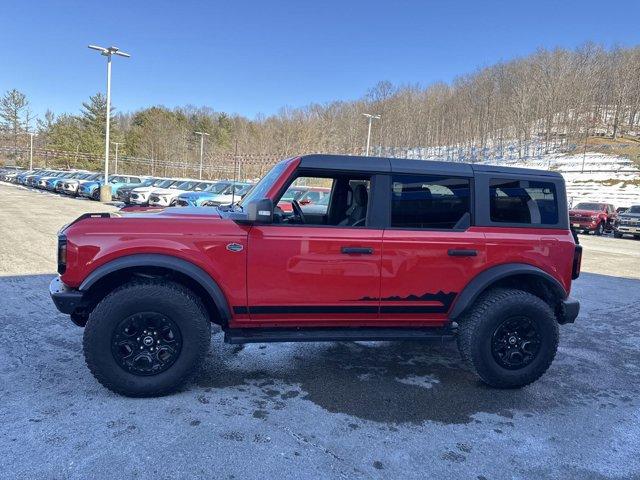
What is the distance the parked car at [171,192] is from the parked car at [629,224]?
69.2 ft

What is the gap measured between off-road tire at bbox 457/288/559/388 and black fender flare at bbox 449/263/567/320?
0.13 metres

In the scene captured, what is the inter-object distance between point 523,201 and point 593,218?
924 inches

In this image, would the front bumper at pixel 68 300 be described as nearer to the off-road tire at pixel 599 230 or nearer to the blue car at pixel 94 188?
the blue car at pixel 94 188

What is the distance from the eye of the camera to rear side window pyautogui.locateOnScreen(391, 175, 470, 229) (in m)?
3.70

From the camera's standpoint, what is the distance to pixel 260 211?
3277 mm

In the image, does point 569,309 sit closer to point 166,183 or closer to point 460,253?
point 460,253

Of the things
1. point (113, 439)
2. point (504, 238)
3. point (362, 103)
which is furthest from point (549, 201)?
point (362, 103)

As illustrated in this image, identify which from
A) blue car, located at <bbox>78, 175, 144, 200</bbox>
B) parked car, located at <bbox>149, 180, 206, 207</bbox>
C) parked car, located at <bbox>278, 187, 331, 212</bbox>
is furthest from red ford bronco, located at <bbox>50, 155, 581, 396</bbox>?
blue car, located at <bbox>78, 175, 144, 200</bbox>

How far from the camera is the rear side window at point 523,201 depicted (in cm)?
385

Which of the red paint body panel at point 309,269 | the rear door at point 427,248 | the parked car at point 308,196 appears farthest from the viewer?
the parked car at point 308,196

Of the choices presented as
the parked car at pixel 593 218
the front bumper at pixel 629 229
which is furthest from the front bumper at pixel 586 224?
the front bumper at pixel 629 229

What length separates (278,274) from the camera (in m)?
3.44

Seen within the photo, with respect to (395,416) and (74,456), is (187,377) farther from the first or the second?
(395,416)

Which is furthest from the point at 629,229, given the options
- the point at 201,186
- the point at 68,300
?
the point at 68,300
